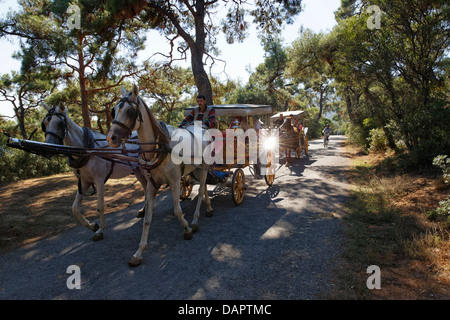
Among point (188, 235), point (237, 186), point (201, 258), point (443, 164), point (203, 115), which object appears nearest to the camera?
point (201, 258)

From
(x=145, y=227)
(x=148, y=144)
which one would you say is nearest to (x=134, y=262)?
(x=145, y=227)

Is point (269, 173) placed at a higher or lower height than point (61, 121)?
lower

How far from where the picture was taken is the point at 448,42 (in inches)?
315

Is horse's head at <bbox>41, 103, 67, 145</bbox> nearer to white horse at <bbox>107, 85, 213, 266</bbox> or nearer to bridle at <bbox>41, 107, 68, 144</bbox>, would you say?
bridle at <bbox>41, 107, 68, 144</bbox>

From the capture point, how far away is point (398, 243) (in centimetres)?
404

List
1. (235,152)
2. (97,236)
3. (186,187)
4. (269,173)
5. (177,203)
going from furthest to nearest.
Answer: (269,173) → (186,187) → (235,152) → (97,236) → (177,203)

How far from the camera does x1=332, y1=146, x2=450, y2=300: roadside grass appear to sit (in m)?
3.00

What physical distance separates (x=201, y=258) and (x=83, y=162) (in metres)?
2.67

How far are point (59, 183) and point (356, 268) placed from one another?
1038 centimetres

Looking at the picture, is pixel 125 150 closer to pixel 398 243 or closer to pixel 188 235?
pixel 188 235

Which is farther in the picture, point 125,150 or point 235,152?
point 235,152

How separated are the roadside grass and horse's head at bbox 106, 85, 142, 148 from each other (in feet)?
10.7
